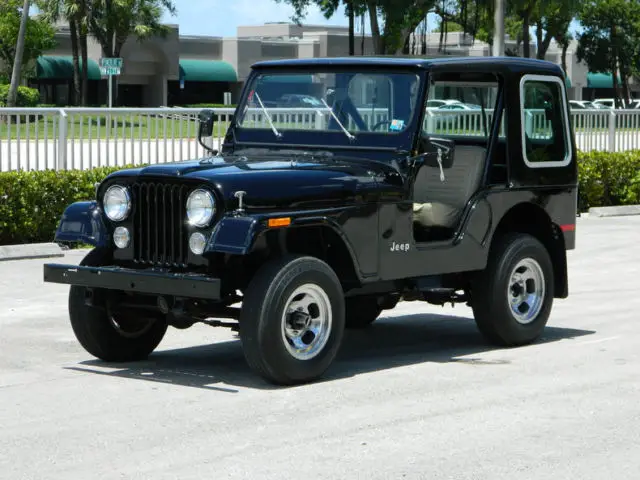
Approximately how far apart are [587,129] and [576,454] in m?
16.9

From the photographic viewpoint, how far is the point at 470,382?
28.6 ft

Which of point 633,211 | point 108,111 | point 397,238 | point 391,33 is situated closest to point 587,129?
point 633,211

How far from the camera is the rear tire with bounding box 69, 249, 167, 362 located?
910 centimetres

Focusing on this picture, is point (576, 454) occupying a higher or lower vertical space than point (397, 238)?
lower

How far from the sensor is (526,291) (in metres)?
10.1

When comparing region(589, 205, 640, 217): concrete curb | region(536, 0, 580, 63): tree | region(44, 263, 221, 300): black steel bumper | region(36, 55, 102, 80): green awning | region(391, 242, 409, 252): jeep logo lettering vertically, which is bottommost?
region(589, 205, 640, 217): concrete curb

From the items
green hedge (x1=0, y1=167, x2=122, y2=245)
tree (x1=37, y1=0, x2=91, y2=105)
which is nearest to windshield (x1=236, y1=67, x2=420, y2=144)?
green hedge (x1=0, y1=167, x2=122, y2=245)

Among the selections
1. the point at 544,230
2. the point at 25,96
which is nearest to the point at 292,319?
the point at 544,230

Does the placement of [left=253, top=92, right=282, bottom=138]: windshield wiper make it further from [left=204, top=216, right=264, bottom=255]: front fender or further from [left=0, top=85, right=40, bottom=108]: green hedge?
[left=0, top=85, right=40, bottom=108]: green hedge

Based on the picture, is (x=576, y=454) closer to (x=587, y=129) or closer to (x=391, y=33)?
(x=587, y=129)

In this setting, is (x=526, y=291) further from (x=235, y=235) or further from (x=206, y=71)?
(x=206, y=71)

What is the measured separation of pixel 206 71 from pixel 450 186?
69048 millimetres

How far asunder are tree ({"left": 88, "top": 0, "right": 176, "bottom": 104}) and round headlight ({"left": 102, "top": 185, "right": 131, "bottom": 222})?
55.3 m

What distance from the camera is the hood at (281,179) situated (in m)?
8.23
